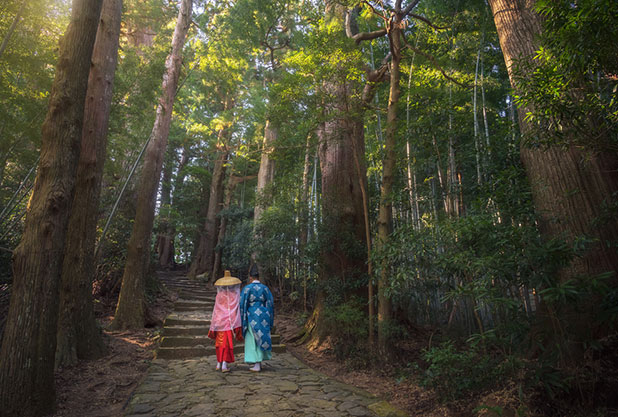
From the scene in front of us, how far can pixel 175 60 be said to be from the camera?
24.5ft

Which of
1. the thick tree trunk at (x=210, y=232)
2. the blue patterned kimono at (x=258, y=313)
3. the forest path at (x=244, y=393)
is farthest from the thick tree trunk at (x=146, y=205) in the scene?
the thick tree trunk at (x=210, y=232)

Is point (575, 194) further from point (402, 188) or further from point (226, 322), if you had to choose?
point (226, 322)

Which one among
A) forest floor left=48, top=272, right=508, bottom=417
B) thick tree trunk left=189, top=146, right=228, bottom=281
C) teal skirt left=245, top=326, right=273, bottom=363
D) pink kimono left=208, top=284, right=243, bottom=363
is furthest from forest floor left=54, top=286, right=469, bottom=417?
thick tree trunk left=189, top=146, right=228, bottom=281

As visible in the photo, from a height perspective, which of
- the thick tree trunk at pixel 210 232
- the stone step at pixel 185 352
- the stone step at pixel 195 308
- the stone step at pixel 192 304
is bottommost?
the stone step at pixel 185 352

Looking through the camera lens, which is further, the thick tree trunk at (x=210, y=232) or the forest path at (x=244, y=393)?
the thick tree trunk at (x=210, y=232)

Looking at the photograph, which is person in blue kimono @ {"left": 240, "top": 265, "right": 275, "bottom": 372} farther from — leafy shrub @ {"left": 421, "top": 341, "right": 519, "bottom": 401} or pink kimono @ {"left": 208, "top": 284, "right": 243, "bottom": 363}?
leafy shrub @ {"left": 421, "top": 341, "right": 519, "bottom": 401}

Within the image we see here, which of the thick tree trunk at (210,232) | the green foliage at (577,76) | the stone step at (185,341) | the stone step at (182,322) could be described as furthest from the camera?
the thick tree trunk at (210,232)

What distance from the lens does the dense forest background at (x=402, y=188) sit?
2381 mm

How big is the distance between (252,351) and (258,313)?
1.62 ft

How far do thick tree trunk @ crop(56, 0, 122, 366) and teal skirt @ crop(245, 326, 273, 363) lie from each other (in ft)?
6.55

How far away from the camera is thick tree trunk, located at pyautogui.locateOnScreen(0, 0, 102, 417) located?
252 cm

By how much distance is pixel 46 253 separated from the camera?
108 inches

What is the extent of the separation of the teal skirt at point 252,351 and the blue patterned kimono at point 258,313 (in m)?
0.04

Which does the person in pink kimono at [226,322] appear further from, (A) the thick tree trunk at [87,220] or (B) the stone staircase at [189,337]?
(A) the thick tree trunk at [87,220]
